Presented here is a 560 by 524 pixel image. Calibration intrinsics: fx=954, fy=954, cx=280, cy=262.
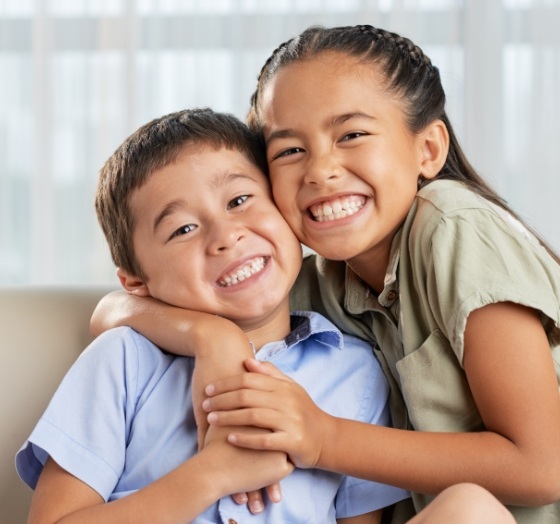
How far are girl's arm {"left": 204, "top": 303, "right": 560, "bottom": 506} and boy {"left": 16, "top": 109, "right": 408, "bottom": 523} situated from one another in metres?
0.06

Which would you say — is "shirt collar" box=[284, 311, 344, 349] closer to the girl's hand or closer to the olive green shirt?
the olive green shirt

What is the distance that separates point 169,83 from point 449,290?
222 cm

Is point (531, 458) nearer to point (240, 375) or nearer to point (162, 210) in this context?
point (240, 375)

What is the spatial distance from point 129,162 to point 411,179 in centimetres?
44

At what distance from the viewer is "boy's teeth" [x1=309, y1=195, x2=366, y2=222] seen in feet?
4.73

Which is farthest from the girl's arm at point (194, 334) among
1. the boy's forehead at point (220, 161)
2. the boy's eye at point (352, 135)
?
the boy's eye at point (352, 135)

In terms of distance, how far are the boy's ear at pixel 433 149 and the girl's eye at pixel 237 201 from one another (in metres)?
0.29

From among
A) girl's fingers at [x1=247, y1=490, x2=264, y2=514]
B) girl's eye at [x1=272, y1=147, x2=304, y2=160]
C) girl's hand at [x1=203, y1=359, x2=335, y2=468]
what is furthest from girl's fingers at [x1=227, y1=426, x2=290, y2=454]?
girl's eye at [x1=272, y1=147, x2=304, y2=160]

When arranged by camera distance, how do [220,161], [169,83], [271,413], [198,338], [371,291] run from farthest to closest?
1. [169,83]
2. [371,291]
3. [220,161]
4. [198,338]
5. [271,413]

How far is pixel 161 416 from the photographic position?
4.58 feet

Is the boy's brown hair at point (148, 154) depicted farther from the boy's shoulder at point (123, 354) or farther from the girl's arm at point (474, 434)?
the girl's arm at point (474, 434)

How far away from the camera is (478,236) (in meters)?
1.33

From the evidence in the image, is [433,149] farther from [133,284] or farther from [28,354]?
[28,354]

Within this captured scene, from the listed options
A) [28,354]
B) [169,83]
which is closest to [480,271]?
[28,354]
